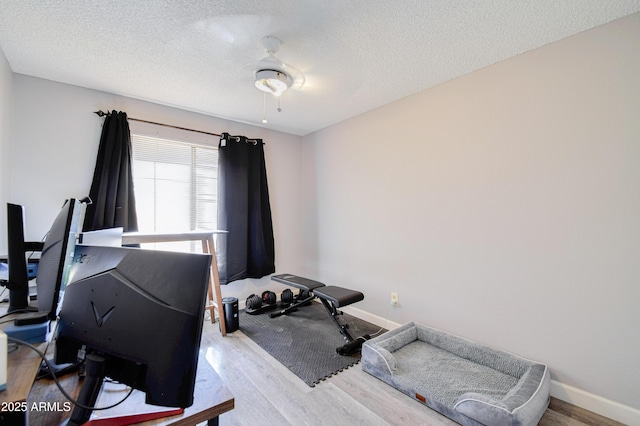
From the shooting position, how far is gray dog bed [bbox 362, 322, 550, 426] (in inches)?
62.6

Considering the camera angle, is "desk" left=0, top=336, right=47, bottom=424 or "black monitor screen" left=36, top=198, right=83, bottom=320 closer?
"desk" left=0, top=336, right=47, bottom=424

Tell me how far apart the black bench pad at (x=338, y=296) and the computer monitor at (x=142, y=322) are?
2037 mm

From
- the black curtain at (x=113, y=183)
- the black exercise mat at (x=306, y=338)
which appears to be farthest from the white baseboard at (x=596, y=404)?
the black curtain at (x=113, y=183)

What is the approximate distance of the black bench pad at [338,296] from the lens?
8.50 ft

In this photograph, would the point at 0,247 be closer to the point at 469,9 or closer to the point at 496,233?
the point at 469,9

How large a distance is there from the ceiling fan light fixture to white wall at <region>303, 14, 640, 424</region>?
127 centimetres

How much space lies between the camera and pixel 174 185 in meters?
3.25

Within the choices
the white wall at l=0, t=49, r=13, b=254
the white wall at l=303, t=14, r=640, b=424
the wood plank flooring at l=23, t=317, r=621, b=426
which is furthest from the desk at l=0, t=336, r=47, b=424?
the white wall at l=303, t=14, r=640, b=424

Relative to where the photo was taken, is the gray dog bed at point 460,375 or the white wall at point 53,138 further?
the white wall at point 53,138

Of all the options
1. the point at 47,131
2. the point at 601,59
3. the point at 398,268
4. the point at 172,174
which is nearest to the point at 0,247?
the point at 47,131

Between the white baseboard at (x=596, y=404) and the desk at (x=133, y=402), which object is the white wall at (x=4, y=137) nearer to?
the desk at (x=133, y=402)

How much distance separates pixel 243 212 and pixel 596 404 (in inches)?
139

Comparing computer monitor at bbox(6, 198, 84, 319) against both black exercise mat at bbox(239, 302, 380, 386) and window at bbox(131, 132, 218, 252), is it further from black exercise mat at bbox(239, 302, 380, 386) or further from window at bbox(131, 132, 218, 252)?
window at bbox(131, 132, 218, 252)

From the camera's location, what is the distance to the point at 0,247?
6.75 feet
